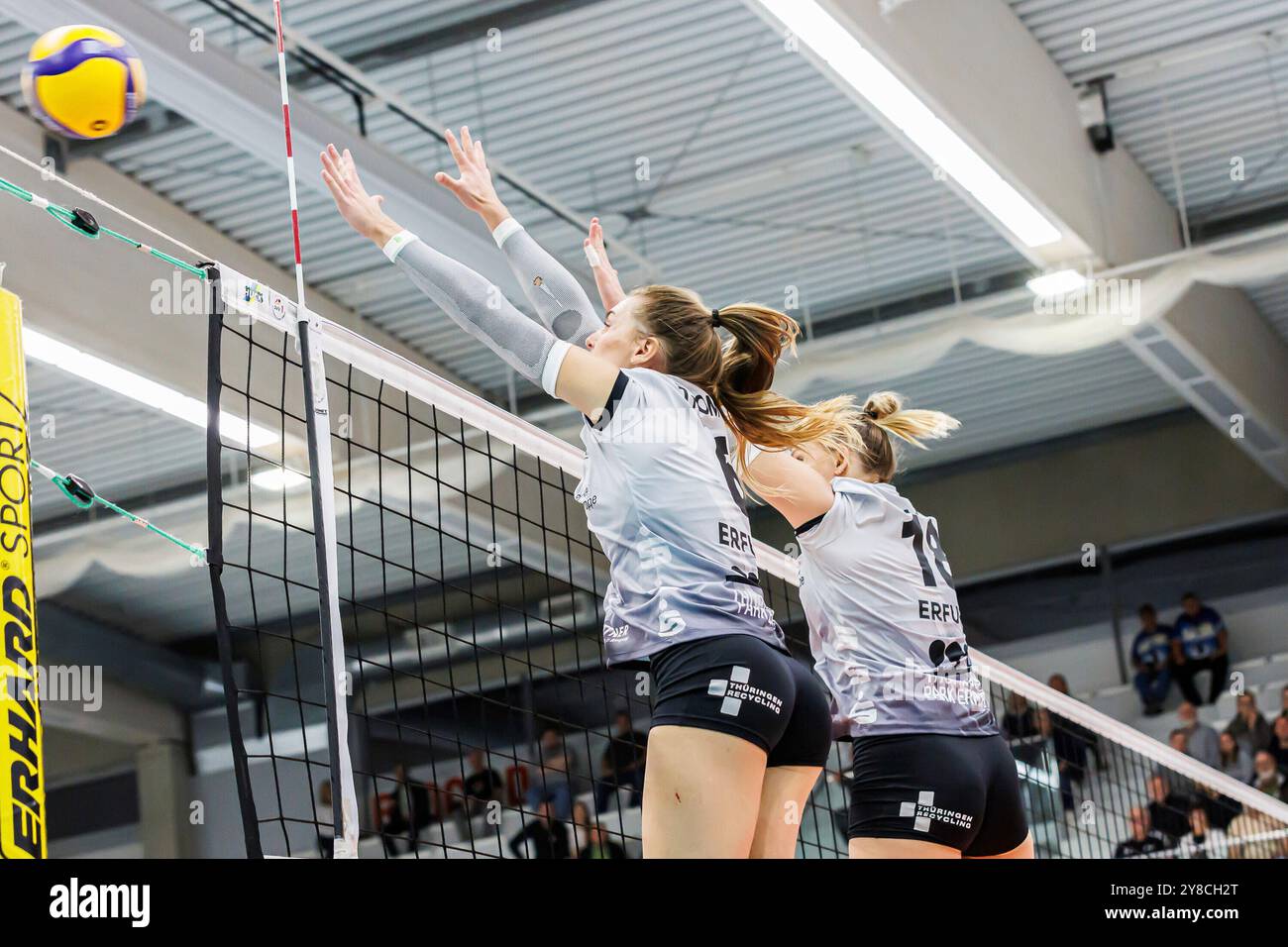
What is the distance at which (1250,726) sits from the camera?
49.5ft

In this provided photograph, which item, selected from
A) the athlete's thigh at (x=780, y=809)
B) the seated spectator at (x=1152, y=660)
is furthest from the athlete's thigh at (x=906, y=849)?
the seated spectator at (x=1152, y=660)

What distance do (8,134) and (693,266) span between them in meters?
5.53

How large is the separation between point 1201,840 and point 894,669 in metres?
9.41

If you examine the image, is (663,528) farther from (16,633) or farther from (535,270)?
(16,633)

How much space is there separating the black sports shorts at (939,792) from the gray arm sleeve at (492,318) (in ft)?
4.32

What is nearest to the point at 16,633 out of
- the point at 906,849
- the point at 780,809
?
the point at 780,809

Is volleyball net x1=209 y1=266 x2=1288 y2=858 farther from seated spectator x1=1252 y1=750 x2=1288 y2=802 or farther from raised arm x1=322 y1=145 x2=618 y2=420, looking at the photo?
seated spectator x1=1252 y1=750 x2=1288 y2=802

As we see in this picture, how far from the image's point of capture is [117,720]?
2036 centimetres

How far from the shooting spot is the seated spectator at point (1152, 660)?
17.1 metres

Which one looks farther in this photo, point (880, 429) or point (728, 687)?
point (880, 429)

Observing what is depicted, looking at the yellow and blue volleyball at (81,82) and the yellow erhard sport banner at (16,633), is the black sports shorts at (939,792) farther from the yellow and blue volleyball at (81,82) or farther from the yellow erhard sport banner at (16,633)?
the yellow and blue volleyball at (81,82)

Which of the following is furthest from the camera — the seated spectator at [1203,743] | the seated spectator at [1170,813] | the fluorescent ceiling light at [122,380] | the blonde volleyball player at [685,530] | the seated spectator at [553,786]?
the seated spectator at [553,786]
